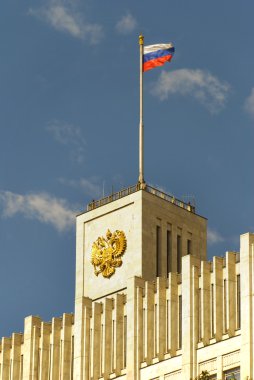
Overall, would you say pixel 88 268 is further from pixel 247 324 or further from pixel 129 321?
pixel 247 324

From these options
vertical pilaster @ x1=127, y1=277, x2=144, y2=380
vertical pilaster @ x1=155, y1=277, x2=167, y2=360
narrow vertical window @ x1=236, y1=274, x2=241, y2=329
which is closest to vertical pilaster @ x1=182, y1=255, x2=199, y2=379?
vertical pilaster @ x1=155, y1=277, x2=167, y2=360

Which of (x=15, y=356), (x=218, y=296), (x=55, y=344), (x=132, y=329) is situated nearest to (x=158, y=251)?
(x=132, y=329)

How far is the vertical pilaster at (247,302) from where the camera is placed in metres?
126

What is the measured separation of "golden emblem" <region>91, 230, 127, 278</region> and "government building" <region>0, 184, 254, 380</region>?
7 cm

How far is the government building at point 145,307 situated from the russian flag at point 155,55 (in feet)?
30.7

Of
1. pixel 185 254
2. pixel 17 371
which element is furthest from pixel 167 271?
pixel 17 371

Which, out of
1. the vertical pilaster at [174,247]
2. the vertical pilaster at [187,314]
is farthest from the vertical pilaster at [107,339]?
the vertical pilaster at [187,314]

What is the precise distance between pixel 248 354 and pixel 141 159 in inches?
931

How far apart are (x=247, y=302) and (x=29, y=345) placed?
22.4 meters

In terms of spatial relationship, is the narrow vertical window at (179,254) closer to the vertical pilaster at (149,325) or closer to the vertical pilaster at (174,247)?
the vertical pilaster at (174,247)

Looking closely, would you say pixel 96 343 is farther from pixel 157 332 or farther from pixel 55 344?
pixel 157 332

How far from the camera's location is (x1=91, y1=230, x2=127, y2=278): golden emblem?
14175cm

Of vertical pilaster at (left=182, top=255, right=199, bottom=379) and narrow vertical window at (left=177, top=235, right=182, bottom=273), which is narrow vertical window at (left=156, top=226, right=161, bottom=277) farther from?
vertical pilaster at (left=182, top=255, right=199, bottom=379)

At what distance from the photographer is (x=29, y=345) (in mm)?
143125
